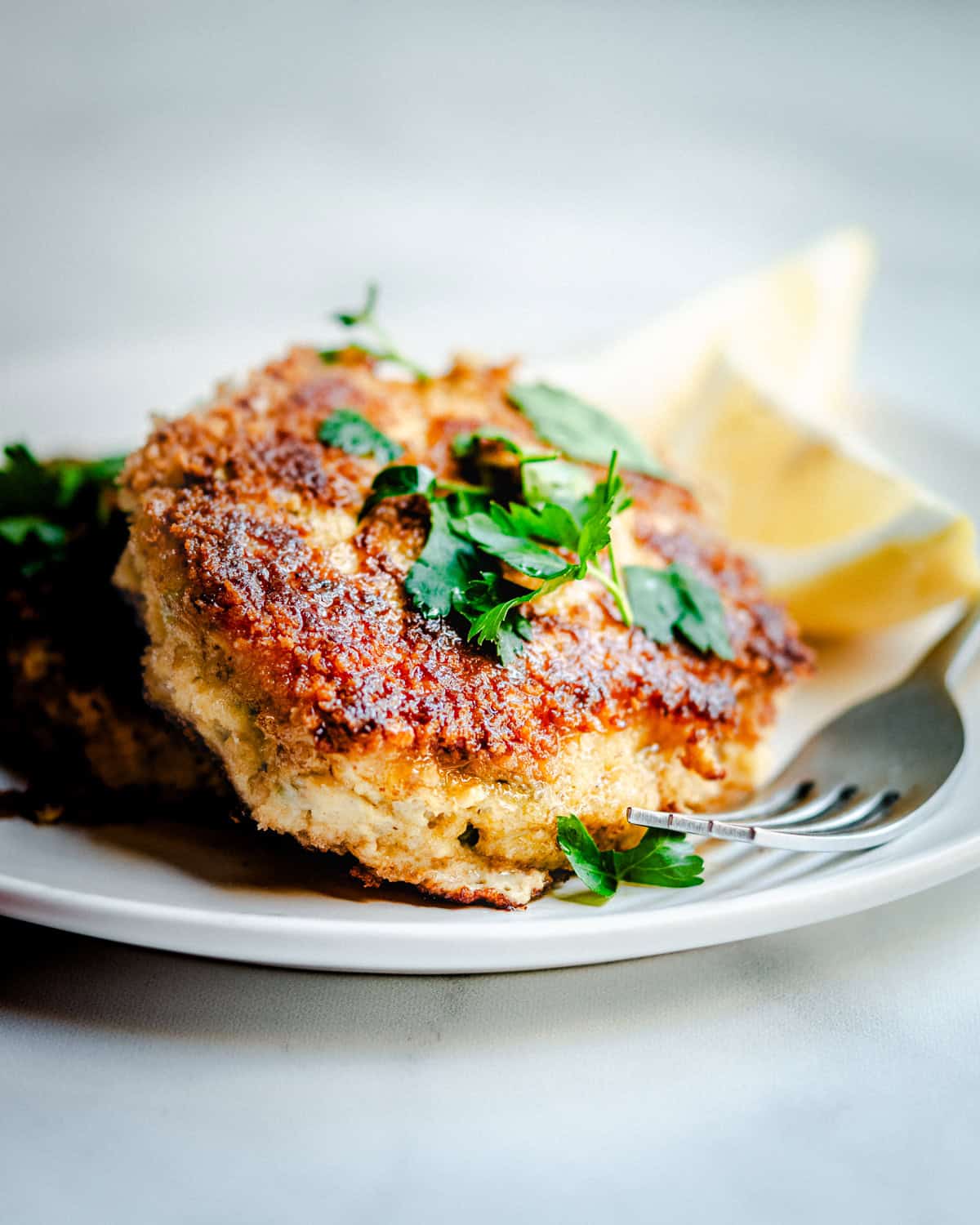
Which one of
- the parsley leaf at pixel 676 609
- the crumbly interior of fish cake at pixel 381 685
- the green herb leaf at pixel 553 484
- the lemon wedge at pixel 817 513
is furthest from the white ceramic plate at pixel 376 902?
the green herb leaf at pixel 553 484

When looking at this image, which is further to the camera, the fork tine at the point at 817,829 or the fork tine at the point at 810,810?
the fork tine at the point at 810,810

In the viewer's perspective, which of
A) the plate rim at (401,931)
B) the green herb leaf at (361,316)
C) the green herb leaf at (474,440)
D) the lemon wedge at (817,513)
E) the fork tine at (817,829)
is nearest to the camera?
the plate rim at (401,931)

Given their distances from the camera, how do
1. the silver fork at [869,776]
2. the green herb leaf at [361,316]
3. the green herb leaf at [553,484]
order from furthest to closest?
the green herb leaf at [361,316], the green herb leaf at [553,484], the silver fork at [869,776]

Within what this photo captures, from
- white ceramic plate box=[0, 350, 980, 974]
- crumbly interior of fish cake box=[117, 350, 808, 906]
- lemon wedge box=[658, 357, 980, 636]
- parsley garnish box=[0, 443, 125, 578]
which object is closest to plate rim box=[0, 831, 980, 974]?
white ceramic plate box=[0, 350, 980, 974]

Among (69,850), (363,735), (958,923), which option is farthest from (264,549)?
(958,923)

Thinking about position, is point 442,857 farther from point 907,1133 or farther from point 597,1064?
point 907,1133

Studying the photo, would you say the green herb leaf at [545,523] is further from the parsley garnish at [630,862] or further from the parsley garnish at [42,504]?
the parsley garnish at [42,504]

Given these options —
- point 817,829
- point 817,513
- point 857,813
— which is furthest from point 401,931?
point 817,513
